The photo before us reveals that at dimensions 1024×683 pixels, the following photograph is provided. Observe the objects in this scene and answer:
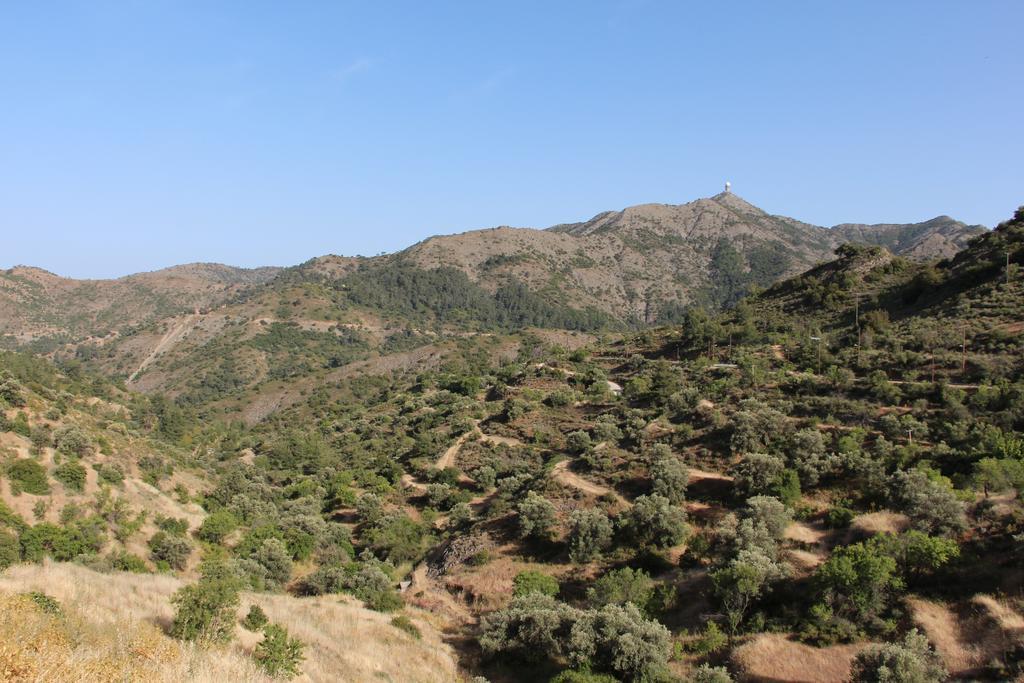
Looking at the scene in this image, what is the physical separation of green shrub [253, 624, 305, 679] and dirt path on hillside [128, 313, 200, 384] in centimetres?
13237

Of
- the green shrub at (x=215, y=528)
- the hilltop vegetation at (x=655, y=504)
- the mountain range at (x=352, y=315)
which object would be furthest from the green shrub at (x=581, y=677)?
the mountain range at (x=352, y=315)

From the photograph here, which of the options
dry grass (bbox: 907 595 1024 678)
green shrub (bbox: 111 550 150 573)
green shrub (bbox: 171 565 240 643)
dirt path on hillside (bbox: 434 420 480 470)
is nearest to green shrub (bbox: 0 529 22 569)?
green shrub (bbox: 111 550 150 573)

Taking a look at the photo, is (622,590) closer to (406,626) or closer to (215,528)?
(406,626)

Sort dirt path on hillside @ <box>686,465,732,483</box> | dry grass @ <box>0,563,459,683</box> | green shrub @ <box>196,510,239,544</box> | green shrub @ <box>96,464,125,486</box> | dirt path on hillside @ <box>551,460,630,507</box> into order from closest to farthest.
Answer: dry grass @ <box>0,563,459,683</box>, dirt path on hillside @ <box>686,465,732,483</box>, dirt path on hillside @ <box>551,460,630,507</box>, green shrub @ <box>196,510,239,544</box>, green shrub @ <box>96,464,125,486</box>

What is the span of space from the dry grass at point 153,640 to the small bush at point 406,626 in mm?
278

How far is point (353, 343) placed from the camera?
460 ft

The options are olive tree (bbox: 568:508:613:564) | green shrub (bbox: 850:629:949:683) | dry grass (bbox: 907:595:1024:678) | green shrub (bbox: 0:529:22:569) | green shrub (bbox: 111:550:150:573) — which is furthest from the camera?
olive tree (bbox: 568:508:613:564)

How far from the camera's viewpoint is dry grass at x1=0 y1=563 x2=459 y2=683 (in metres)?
7.70

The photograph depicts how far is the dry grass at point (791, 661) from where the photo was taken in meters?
15.7

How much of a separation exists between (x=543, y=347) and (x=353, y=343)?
52.4 m

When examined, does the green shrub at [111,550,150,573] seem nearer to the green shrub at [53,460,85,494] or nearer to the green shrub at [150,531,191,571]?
the green shrub at [150,531,191,571]

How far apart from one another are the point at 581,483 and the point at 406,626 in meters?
13.3

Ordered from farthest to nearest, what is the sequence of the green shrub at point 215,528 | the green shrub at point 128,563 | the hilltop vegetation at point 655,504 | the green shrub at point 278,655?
the green shrub at point 215,528 < the green shrub at point 128,563 < the hilltop vegetation at point 655,504 < the green shrub at point 278,655

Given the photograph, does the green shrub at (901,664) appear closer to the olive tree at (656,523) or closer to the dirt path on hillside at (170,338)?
the olive tree at (656,523)
